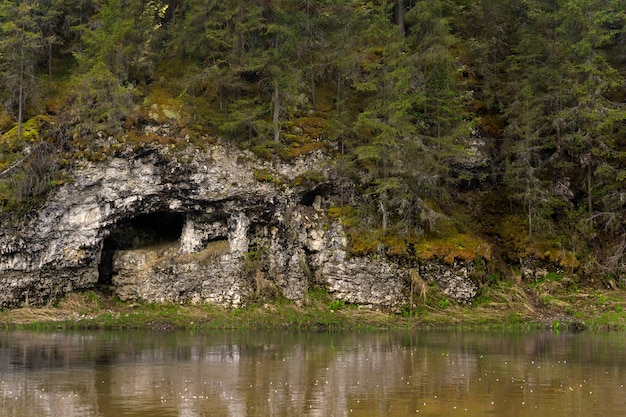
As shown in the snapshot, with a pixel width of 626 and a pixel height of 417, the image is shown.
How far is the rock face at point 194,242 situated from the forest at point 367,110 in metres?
1.03

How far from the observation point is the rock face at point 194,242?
111ft

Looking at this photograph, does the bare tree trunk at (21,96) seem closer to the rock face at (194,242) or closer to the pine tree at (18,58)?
the pine tree at (18,58)

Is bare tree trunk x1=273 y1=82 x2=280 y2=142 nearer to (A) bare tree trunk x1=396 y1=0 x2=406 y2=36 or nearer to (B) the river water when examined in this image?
(A) bare tree trunk x1=396 y1=0 x2=406 y2=36

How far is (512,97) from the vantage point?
41875mm

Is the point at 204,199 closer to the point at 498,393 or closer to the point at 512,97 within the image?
the point at 512,97

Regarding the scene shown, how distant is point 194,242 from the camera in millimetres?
35812

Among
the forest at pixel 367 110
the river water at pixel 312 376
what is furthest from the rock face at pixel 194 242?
the river water at pixel 312 376

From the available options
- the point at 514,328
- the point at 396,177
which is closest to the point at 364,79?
the point at 396,177

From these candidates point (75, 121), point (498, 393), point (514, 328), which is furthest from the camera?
point (75, 121)

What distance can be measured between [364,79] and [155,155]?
41.1 feet

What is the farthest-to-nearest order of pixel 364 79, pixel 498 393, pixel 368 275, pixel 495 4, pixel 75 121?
pixel 495 4
pixel 364 79
pixel 75 121
pixel 368 275
pixel 498 393

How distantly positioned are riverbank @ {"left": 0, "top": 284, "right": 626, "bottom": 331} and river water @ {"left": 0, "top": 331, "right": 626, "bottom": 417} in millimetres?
4499

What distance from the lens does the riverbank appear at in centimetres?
3155

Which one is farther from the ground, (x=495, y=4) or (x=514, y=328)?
(x=495, y=4)
